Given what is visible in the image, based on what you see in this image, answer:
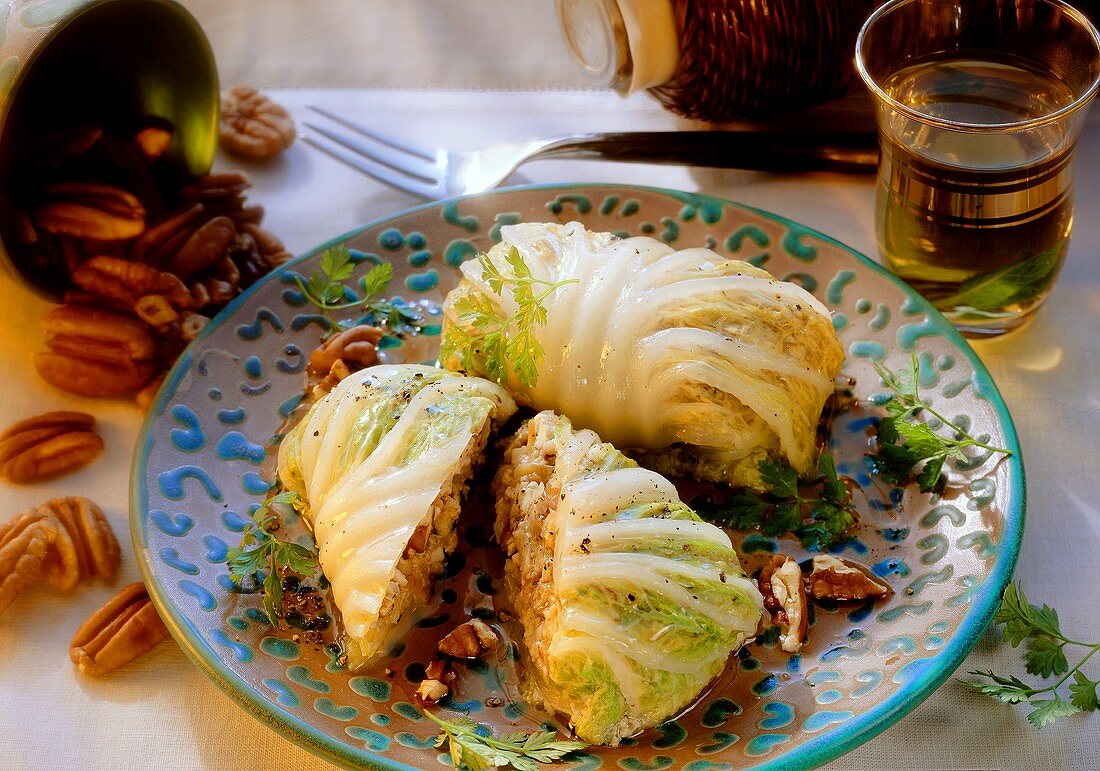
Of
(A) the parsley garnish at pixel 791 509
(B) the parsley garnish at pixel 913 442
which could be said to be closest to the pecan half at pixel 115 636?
(A) the parsley garnish at pixel 791 509

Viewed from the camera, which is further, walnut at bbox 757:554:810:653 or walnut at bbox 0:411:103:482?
walnut at bbox 0:411:103:482

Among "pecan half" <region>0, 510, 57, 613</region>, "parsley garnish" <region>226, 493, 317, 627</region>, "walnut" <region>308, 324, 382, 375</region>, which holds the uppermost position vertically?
"walnut" <region>308, 324, 382, 375</region>

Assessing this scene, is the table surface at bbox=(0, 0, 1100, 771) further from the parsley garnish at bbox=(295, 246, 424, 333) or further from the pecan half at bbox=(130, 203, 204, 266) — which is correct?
the parsley garnish at bbox=(295, 246, 424, 333)

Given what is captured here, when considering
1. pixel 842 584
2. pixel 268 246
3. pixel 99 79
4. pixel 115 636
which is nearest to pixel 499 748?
pixel 842 584

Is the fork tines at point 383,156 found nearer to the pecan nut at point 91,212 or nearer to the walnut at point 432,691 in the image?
the pecan nut at point 91,212

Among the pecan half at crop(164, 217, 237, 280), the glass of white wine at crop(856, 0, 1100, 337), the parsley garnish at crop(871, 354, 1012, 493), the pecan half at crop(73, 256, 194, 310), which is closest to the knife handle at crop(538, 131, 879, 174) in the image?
the glass of white wine at crop(856, 0, 1100, 337)
